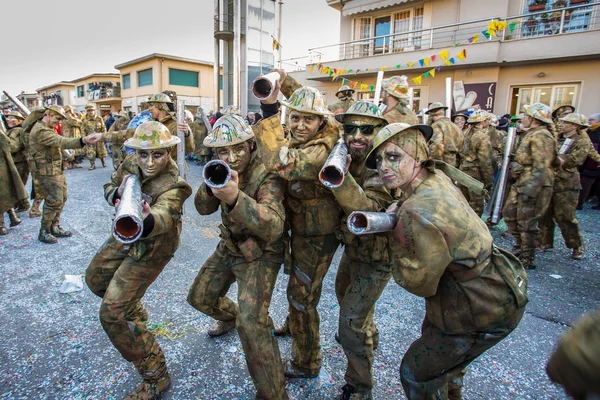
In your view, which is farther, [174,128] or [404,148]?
[174,128]

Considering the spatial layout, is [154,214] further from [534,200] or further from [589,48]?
[589,48]

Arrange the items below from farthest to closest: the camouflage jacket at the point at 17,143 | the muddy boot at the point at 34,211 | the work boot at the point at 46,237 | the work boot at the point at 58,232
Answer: the muddy boot at the point at 34,211 → the camouflage jacket at the point at 17,143 → the work boot at the point at 58,232 → the work boot at the point at 46,237

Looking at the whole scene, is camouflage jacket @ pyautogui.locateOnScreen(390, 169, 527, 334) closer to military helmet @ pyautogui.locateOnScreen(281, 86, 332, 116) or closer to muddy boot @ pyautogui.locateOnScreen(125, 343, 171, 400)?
military helmet @ pyautogui.locateOnScreen(281, 86, 332, 116)

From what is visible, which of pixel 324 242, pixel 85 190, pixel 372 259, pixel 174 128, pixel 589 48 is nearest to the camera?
pixel 372 259

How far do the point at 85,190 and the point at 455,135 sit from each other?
32.6 feet

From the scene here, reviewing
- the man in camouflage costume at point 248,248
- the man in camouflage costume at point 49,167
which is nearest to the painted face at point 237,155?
the man in camouflage costume at point 248,248

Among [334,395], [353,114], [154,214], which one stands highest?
[353,114]

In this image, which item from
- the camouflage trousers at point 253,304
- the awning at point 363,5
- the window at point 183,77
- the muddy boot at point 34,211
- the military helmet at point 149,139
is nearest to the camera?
the camouflage trousers at point 253,304

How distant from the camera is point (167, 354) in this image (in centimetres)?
322

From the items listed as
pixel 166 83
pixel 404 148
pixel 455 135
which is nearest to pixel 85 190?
pixel 455 135

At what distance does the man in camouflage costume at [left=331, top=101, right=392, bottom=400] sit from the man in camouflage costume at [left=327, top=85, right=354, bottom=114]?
5.10 m

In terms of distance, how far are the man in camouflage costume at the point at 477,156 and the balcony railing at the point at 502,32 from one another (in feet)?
19.0

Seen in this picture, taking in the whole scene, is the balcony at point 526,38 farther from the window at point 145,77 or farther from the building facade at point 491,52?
the window at point 145,77

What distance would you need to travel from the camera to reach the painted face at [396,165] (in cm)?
207
